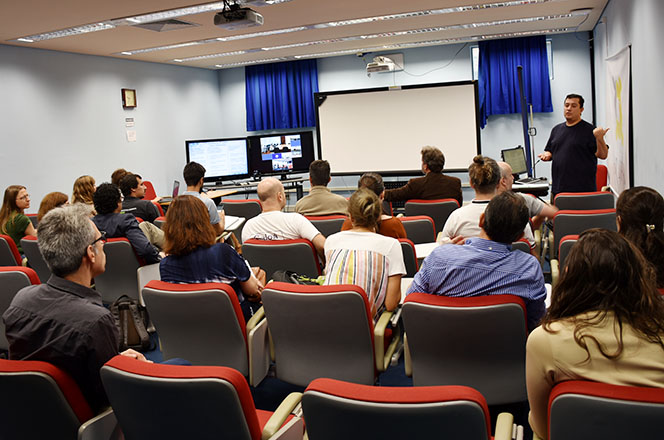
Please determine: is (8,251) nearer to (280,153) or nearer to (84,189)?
(84,189)

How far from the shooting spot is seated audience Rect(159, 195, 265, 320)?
285cm

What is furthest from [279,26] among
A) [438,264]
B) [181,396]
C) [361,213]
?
[181,396]

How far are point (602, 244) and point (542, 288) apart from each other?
2.61 feet

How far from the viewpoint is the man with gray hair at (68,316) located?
5.98 ft

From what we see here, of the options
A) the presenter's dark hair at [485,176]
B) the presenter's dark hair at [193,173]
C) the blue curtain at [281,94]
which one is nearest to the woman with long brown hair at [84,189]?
the presenter's dark hair at [193,173]

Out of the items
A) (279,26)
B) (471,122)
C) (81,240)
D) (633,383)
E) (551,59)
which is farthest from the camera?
(551,59)

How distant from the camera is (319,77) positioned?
11.0m

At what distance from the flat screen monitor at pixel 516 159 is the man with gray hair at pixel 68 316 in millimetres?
5827

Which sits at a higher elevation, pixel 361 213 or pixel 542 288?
pixel 361 213

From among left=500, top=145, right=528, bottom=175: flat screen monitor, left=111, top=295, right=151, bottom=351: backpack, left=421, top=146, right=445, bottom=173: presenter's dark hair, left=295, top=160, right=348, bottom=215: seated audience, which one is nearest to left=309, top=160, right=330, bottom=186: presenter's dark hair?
left=295, top=160, right=348, bottom=215: seated audience

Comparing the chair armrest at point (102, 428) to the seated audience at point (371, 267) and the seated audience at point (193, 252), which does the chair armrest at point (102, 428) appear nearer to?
the seated audience at point (193, 252)

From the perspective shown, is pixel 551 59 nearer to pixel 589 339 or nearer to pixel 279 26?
pixel 279 26

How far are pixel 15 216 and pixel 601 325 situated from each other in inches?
187

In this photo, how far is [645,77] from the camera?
469cm
